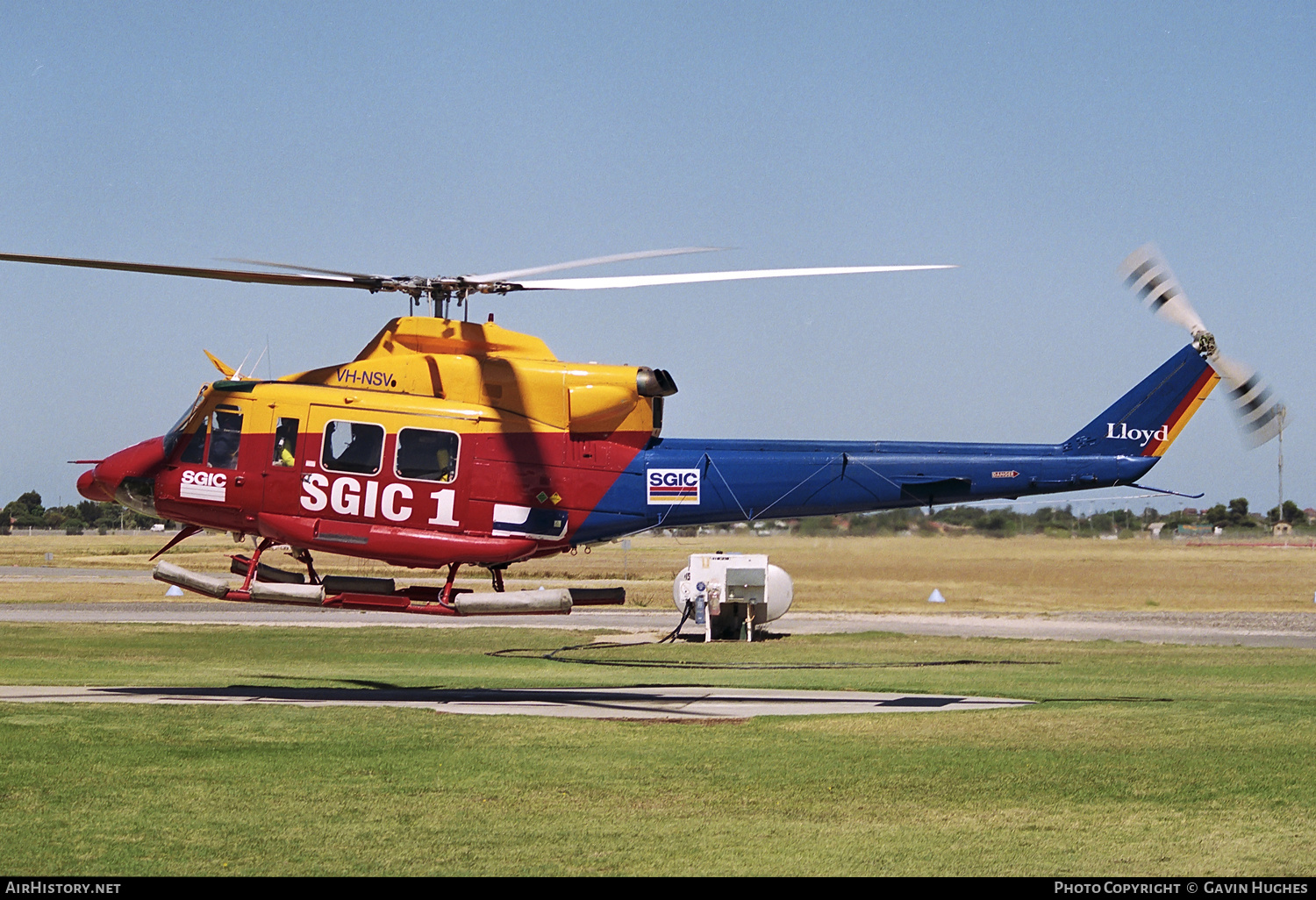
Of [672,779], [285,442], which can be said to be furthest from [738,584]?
[672,779]

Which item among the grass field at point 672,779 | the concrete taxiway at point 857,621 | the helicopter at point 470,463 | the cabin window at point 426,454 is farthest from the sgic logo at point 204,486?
the concrete taxiway at point 857,621

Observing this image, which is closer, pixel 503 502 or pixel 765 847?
pixel 765 847

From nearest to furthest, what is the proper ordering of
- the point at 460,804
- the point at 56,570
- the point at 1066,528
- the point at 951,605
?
the point at 460,804 < the point at 1066,528 < the point at 951,605 < the point at 56,570

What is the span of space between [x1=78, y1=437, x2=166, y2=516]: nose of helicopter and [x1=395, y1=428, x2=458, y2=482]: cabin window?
12.3 feet

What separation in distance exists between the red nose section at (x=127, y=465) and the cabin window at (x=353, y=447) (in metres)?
2.70

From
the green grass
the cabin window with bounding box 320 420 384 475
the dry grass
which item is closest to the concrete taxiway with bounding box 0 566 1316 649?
the dry grass

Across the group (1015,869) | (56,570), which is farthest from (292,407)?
(56,570)

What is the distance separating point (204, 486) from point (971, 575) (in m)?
37.5

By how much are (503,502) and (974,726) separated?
23.6 ft

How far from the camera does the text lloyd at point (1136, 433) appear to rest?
63.8ft

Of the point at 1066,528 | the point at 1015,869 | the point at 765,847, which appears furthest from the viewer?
the point at 1066,528

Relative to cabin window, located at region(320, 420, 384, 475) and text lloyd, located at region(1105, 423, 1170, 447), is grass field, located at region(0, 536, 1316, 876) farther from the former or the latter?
text lloyd, located at region(1105, 423, 1170, 447)

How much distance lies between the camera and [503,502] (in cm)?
1855

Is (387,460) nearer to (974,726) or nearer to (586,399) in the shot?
(586,399)
